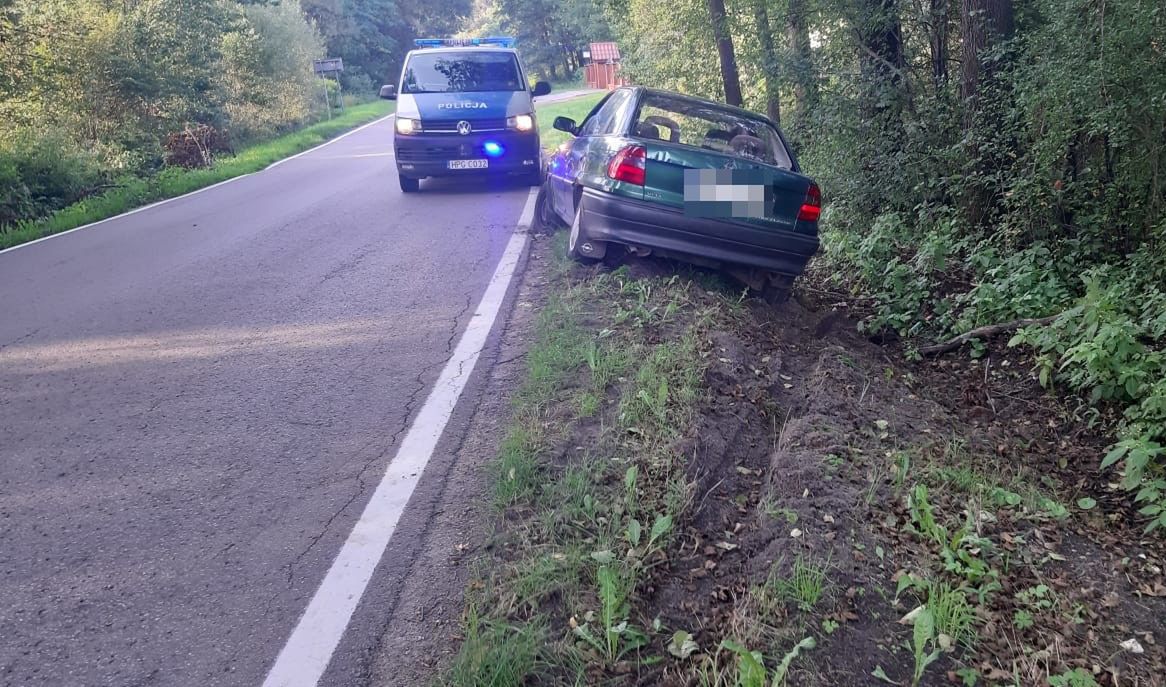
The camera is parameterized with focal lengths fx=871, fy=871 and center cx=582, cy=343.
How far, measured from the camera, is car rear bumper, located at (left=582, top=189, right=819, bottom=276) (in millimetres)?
6473

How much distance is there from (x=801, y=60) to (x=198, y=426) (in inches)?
310

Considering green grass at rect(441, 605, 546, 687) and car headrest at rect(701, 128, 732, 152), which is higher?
car headrest at rect(701, 128, 732, 152)

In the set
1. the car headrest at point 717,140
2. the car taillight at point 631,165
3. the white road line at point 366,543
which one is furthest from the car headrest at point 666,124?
the white road line at point 366,543

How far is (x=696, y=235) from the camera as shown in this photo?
6504mm

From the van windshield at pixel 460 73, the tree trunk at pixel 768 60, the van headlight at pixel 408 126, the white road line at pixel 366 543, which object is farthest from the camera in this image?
the van windshield at pixel 460 73

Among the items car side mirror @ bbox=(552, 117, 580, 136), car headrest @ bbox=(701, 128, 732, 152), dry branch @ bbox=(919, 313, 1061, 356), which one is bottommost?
dry branch @ bbox=(919, 313, 1061, 356)

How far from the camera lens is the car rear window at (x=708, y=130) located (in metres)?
6.88

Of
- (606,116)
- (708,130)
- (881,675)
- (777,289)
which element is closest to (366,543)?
(881,675)

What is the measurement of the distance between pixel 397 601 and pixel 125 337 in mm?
4377

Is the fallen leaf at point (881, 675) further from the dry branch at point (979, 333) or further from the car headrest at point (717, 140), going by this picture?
the car headrest at point (717, 140)

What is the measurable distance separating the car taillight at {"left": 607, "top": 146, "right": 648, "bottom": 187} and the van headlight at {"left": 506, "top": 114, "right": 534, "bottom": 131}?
6.81 metres

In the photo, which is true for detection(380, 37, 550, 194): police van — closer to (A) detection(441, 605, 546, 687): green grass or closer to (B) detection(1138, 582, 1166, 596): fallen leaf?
(A) detection(441, 605, 546, 687): green grass

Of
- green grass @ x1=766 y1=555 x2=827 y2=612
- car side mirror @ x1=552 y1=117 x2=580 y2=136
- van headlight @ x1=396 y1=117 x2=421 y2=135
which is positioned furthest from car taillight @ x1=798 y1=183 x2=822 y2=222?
van headlight @ x1=396 y1=117 x2=421 y2=135

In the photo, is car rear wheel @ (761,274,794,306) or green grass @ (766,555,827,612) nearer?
green grass @ (766,555,827,612)
